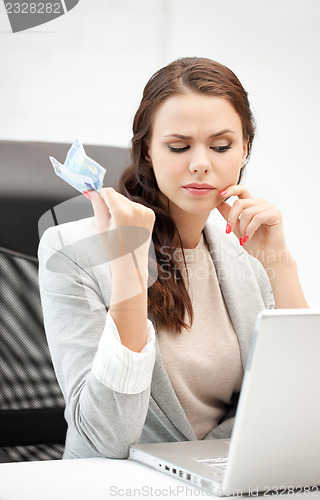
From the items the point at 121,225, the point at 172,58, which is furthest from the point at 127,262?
the point at 172,58

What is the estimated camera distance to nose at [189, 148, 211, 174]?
3.70ft

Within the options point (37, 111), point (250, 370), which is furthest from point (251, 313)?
point (37, 111)

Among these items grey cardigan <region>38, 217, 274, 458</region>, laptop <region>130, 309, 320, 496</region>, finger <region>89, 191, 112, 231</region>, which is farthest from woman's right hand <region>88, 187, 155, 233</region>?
laptop <region>130, 309, 320, 496</region>

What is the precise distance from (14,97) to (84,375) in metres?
1.33

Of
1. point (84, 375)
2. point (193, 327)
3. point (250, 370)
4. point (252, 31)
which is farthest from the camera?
point (252, 31)

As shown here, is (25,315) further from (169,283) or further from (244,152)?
(244,152)

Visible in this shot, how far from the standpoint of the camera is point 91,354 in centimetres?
100

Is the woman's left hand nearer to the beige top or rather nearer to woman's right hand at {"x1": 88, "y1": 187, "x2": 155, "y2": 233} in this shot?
the beige top

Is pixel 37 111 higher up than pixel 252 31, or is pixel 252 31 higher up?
pixel 252 31

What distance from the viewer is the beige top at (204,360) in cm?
115

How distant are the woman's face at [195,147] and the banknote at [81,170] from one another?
20cm

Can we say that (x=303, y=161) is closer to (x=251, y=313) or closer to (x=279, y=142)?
(x=279, y=142)

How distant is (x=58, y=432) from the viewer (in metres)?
1.27

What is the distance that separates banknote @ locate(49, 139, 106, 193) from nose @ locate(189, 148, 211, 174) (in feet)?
0.64
